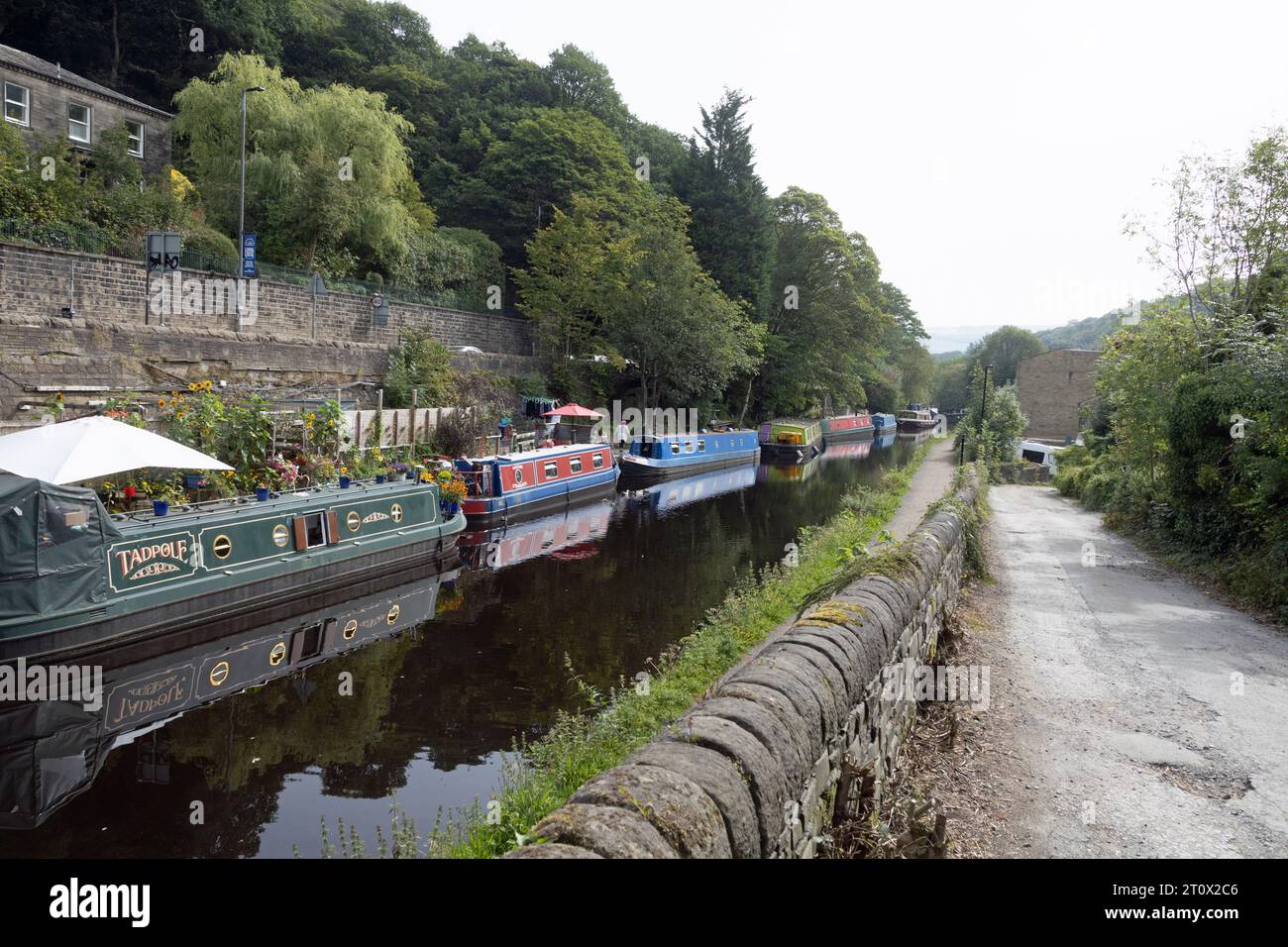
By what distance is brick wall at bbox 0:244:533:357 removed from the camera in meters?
18.2

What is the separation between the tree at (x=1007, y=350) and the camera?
81.9m

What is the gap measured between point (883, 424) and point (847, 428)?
928 cm

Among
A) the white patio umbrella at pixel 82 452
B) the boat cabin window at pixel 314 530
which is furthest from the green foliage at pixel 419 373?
the white patio umbrella at pixel 82 452

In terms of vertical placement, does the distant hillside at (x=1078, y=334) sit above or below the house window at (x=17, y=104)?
above

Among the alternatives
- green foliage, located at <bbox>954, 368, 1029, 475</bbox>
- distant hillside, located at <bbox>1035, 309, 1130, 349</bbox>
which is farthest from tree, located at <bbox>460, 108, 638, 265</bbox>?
distant hillside, located at <bbox>1035, 309, 1130, 349</bbox>

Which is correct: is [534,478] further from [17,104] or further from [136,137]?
[136,137]

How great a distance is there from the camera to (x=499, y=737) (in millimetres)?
8914

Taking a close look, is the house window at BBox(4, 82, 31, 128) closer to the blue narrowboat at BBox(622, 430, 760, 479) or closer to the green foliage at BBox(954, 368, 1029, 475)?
the blue narrowboat at BBox(622, 430, 760, 479)

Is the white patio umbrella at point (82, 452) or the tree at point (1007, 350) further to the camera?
the tree at point (1007, 350)

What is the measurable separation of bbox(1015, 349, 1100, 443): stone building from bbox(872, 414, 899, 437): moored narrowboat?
11.0 meters

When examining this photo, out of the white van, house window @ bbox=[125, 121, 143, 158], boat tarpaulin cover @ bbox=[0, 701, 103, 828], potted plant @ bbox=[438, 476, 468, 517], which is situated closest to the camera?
boat tarpaulin cover @ bbox=[0, 701, 103, 828]

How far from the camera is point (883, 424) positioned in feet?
208

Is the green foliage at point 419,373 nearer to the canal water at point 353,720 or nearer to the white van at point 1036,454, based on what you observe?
the canal water at point 353,720

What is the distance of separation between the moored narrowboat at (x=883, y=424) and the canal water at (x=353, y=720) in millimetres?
47996
